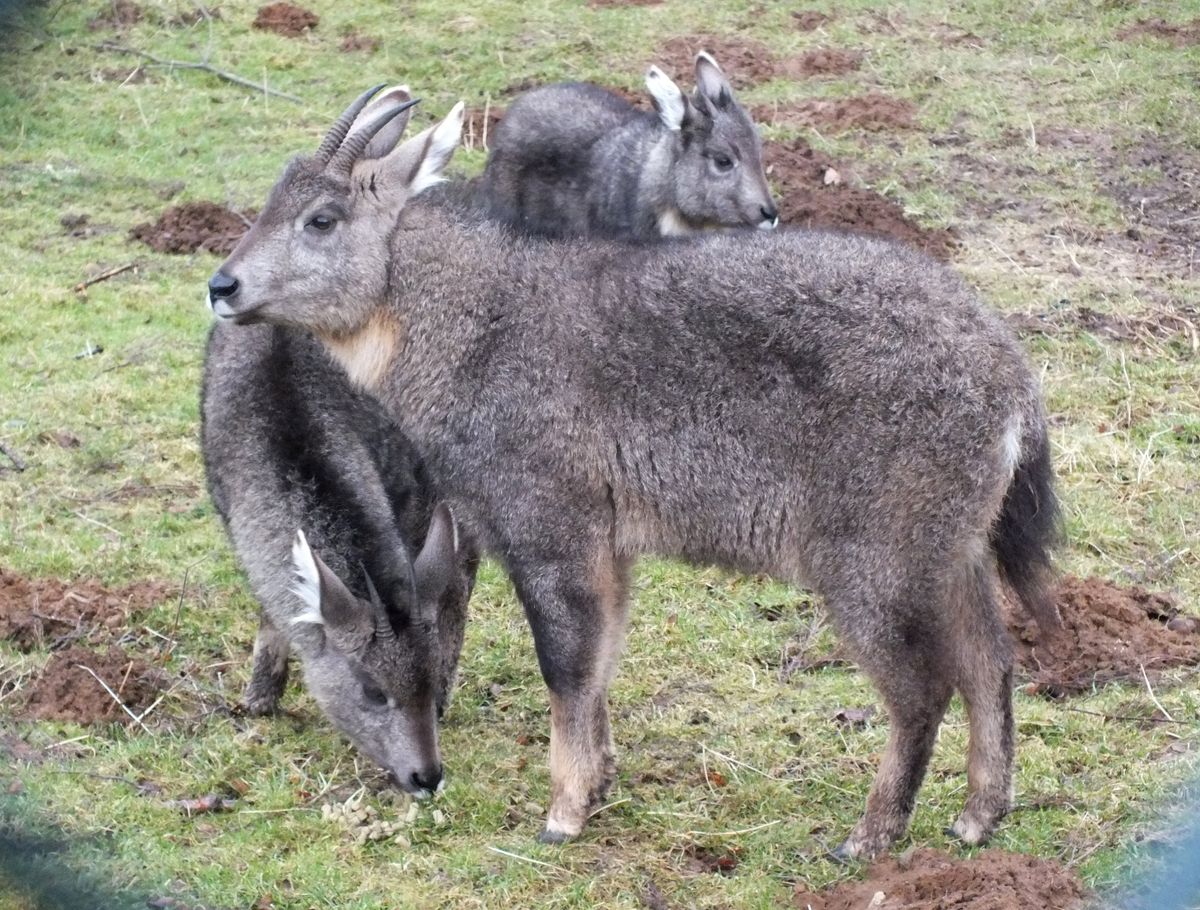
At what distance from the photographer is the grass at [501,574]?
6.13 metres

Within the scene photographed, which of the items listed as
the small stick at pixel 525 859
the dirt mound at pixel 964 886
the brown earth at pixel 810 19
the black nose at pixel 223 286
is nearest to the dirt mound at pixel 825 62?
the brown earth at pixel 810 19

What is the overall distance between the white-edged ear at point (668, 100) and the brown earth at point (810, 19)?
19.0 ft

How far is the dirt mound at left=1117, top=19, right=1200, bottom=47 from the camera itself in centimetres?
1611

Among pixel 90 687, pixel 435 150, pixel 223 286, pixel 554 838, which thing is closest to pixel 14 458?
pixel 90 687

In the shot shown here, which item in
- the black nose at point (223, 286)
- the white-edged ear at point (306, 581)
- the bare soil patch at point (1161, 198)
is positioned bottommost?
the bare soil patch at point (1161, 198)

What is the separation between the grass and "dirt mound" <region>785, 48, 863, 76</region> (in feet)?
0.61

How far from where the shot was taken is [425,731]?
21.5ft

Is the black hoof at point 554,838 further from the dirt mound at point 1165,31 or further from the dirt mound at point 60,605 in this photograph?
the dirt mound at point 1165,31

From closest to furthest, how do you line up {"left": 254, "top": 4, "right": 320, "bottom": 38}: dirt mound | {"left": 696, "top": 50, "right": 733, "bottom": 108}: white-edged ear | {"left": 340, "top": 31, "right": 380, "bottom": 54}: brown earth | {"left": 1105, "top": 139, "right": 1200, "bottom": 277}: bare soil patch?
1. {"left": 696, "top": 50, "right": 733, "bottom": 108}: white-edged ear
2. {"left": 1105, "top": 139, "right": 1200, "bottom": 277}: bare soil patch
3. {"left": 340, "top": 31, "right": 380, "bottom": 54}: brown earth
4. {"left": 254, "top": 4, "right": 320, "bottom": 38}: dirt mound

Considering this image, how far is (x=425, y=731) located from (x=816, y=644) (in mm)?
2146

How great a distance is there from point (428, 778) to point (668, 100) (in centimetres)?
670

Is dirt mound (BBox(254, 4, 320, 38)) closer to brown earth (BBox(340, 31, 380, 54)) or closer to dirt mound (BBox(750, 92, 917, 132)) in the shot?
brown earth (BBox(340, 31, 380, 54))

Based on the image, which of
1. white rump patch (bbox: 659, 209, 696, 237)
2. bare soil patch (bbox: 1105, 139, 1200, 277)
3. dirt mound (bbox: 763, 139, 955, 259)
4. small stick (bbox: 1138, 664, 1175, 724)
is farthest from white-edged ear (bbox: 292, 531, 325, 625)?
bare soil patch (bbox: 1105, 139, 1200, 277)

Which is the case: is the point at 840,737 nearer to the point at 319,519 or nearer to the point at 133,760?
the point at 319,519
